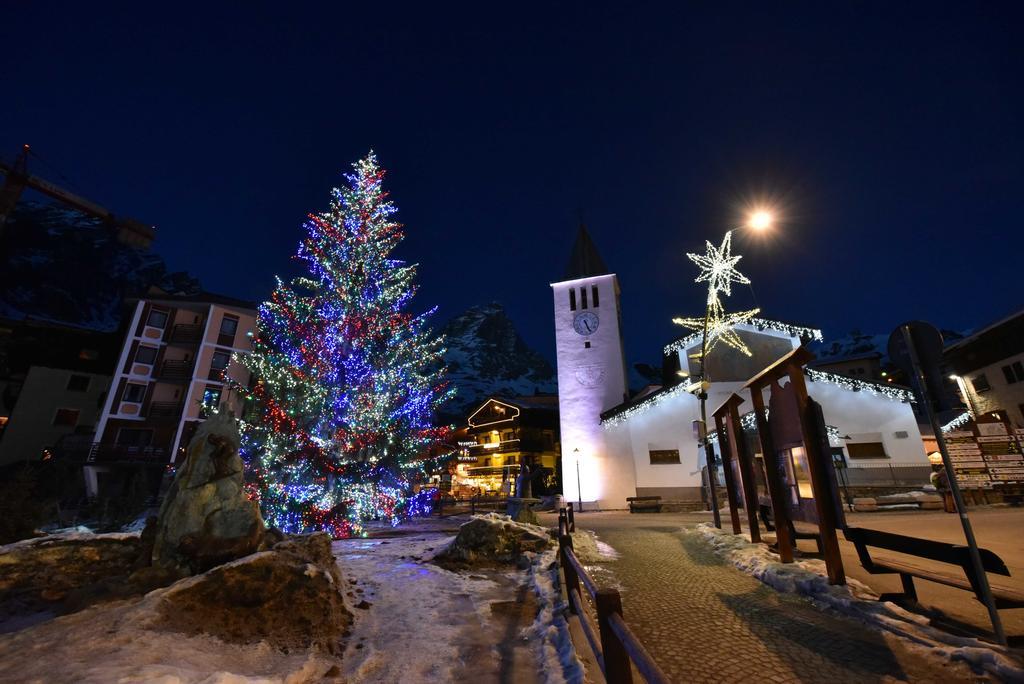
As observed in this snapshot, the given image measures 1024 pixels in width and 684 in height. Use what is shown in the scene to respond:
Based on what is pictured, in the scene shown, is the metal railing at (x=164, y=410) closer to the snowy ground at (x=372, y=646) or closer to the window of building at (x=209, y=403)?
the window of building at (x=209, y=403)

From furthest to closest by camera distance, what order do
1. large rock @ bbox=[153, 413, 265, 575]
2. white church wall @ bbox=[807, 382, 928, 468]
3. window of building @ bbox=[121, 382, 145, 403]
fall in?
window of building @ bbox=[121, 382, 145, 403] → white church wall @ bbox=[807, 382, 928, 468] → large rock @ bbox=[153, 413, 265, 575]

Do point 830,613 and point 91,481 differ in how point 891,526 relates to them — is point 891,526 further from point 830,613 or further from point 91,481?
point 91,481

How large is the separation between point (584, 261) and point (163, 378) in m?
34.9

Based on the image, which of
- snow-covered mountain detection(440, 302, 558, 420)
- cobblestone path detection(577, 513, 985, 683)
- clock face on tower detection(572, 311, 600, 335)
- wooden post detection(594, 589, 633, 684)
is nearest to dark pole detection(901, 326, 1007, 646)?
cobblestone path detection(577, 513, 985, 683)

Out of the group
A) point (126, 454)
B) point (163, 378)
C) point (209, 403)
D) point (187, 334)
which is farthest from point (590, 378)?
point (163, 378)

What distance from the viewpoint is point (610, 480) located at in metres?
26.7

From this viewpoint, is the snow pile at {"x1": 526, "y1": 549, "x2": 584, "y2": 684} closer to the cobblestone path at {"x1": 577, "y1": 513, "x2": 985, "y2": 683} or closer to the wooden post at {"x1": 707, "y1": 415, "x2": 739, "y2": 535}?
the cobblestone path at {"x1": 577, "y1": 513, "x2": 985, "y2": 683}

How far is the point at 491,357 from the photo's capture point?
6447 inches

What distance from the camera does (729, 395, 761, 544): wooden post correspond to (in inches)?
365

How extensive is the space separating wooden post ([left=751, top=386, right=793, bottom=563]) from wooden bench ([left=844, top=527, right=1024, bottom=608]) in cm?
161

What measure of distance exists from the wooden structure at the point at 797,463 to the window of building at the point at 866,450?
18.2 m

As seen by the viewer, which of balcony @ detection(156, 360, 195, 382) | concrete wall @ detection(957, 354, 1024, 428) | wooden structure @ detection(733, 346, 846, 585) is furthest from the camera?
balcony @ detection(156, 360, 195, 382)

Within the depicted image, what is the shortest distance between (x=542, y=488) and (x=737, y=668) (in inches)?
1375

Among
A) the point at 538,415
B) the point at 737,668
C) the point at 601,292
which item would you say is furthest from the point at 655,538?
the point at 538,415
